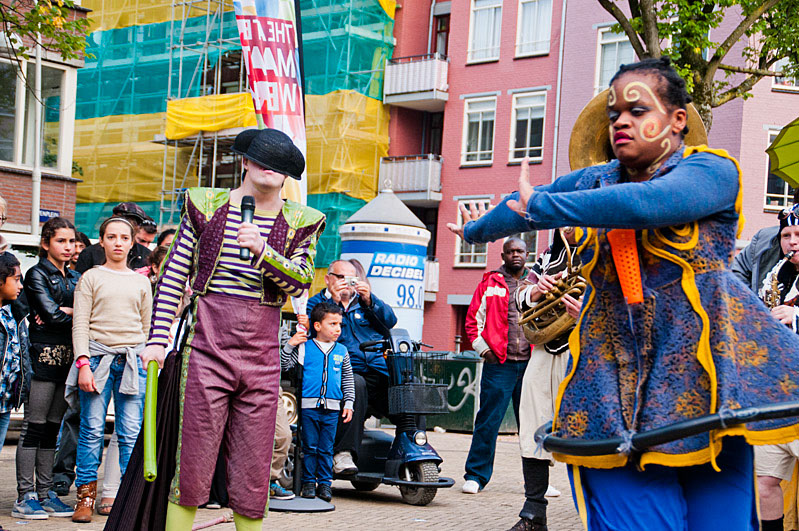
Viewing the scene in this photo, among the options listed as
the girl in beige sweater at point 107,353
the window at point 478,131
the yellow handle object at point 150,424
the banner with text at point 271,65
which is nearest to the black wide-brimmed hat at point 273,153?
the yellow handle object at point 150,424

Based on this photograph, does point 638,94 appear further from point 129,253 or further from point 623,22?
point 623,22

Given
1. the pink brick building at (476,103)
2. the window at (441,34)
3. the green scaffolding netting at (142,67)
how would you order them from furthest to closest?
the window at (441,34) → the green scaffolding netting at (142,67) → the pink brick building at (476,103)

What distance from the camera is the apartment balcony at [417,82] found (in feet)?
119

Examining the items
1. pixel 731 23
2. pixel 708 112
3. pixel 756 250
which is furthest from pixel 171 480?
pixel 731 23

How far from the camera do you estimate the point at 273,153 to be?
5.16m

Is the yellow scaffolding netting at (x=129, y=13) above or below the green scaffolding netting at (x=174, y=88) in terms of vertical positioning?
above

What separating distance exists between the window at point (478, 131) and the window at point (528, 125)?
2.64 ft

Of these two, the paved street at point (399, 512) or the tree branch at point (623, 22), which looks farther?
the tree branch at point (623, 22)

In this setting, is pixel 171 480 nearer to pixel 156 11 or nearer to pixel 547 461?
pixel 547 461

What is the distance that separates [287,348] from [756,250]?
141 inches

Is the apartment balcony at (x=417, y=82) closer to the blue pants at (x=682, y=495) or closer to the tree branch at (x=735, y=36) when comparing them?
the tree branch at (x=735, y=36)

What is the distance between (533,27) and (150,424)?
31.7 m

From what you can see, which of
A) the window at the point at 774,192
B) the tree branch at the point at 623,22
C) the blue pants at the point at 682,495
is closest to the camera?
the blue pants at the point at 682,495

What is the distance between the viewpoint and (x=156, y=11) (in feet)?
124
